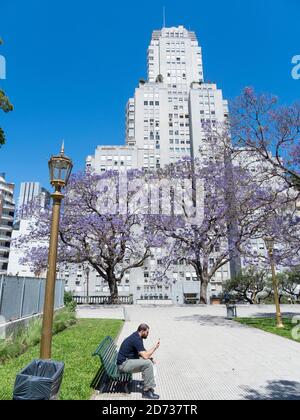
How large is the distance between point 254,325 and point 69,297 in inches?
463

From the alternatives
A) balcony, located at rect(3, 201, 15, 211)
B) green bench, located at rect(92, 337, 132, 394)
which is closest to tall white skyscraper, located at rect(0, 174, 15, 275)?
balcony, located at rect(3, 201, 15, 211)

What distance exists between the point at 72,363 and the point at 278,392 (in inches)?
178

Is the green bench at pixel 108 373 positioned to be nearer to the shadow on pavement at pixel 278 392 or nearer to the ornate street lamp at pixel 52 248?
the ornate street lamp at pixel 52 248

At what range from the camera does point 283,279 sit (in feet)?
130

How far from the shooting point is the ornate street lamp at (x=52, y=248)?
495 cm

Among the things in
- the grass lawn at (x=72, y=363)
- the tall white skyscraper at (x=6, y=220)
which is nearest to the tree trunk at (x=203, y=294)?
the grass lawn at (x=72, y=363)

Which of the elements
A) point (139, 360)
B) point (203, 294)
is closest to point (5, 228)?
point (203, 294)

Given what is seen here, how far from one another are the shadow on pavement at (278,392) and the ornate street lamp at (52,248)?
135 inches

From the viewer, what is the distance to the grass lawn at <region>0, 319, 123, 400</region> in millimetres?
5254

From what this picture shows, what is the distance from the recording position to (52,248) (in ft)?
17.5

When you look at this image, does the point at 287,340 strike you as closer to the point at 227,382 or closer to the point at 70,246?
the point at 227,382
